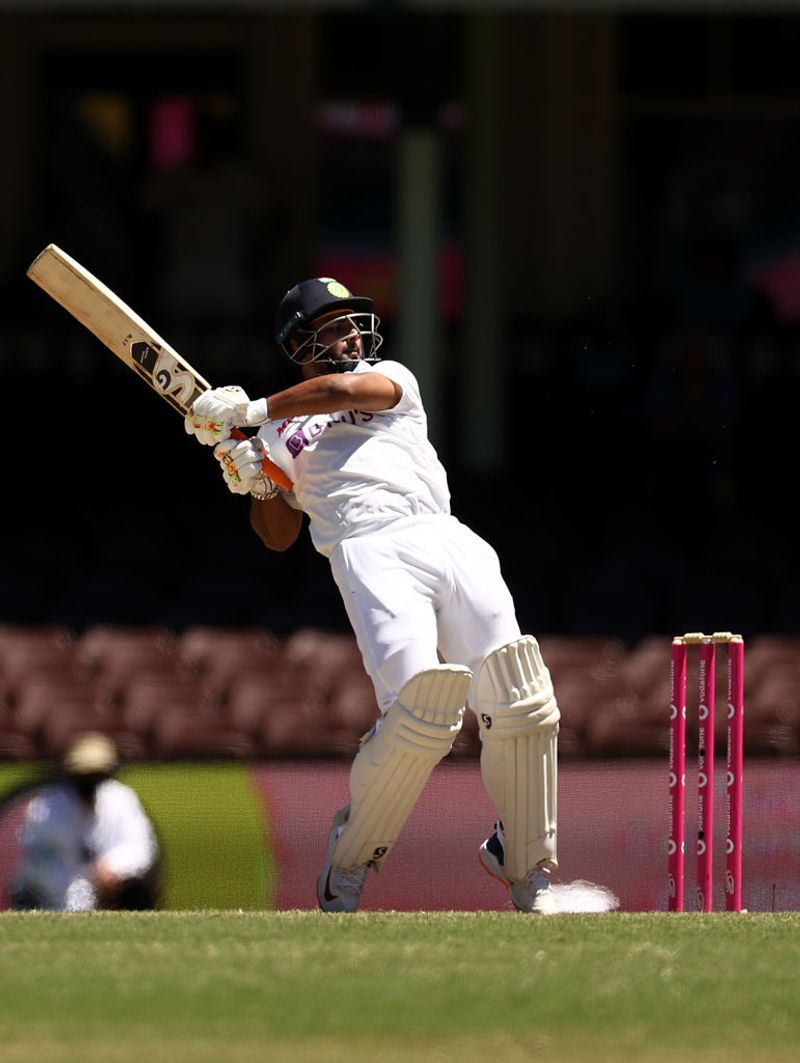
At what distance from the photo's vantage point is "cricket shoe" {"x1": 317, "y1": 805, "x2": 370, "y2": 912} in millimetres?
5211

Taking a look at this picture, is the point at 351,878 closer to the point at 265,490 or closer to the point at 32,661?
the point at 265,490

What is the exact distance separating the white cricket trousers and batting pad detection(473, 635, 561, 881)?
3.2 inches

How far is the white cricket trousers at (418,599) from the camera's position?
5074 mm

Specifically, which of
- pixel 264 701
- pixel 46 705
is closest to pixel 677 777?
pixel 264 701

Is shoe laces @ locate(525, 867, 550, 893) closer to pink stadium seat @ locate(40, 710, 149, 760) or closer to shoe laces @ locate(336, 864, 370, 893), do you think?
shoe laces @ locate(336, 864, 370, 893)

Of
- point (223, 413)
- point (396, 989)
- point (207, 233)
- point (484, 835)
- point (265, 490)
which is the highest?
point (223, 413)

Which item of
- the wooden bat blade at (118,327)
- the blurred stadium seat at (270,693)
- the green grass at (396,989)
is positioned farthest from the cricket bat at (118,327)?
the blurred stadium seat at (270,693)

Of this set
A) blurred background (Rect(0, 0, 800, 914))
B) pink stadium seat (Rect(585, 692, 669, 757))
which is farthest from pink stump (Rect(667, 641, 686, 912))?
pink stadium seat (Rect(585, 692, 669, 757))

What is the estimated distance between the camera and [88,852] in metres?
5.70

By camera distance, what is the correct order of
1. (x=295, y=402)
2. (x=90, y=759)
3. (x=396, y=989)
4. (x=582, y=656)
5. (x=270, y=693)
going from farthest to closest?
(x=582, y=656) < (x=270, y=693) < (x=90, y=759) < (x=295, y=402) < (x=396, y=989)

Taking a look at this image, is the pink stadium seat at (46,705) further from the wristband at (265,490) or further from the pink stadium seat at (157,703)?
the wristband at (265,490)

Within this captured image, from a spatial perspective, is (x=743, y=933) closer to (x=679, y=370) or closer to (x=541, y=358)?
(x=679, y=370)

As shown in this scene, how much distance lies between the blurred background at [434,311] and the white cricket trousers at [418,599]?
6.38 feet

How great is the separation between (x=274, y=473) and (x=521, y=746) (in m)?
0.85
